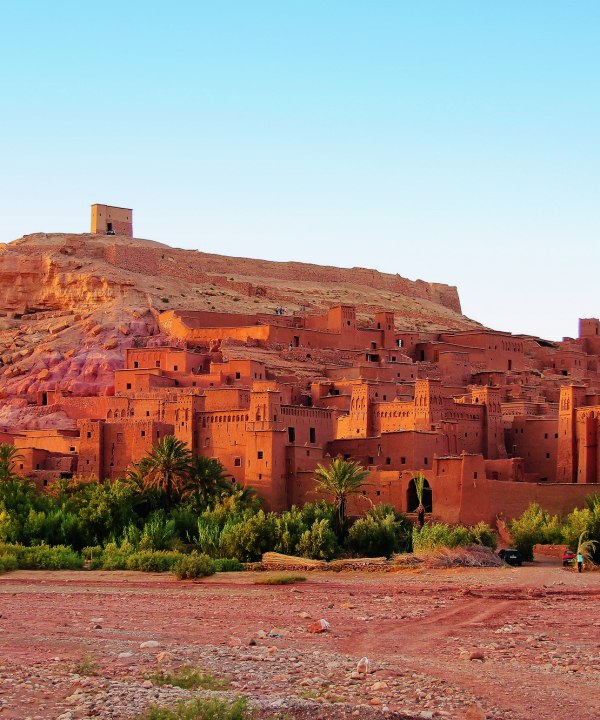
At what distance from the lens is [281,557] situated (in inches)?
1337

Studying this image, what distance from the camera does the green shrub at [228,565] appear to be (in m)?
33.4

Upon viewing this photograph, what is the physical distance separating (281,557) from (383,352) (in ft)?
80.4

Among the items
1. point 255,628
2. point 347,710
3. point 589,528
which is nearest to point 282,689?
point 347,710

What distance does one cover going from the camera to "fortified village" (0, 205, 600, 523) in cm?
4059

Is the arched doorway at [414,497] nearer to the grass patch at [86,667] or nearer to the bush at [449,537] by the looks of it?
the bush at [449,537]

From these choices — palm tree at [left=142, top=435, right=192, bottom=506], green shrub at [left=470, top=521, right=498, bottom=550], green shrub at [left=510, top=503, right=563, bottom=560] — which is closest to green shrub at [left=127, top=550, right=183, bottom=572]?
palm tree at [left=142, top=435, right=192, bottom=506]

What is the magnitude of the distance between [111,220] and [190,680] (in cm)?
5854

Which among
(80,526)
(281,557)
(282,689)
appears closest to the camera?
(282,689)

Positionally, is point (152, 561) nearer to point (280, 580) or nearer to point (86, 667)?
point (280, 580)

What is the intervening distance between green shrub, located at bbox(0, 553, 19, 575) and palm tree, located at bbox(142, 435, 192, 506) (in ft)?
21.2

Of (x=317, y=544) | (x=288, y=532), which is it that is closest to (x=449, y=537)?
(x=317, y=544)

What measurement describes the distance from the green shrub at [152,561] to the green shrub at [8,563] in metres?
2.86

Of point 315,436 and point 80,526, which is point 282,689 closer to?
point 80,526

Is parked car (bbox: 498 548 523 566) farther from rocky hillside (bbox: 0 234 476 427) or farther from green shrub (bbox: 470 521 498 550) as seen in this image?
rocky hillside (bbox: 0 234 476 427)
